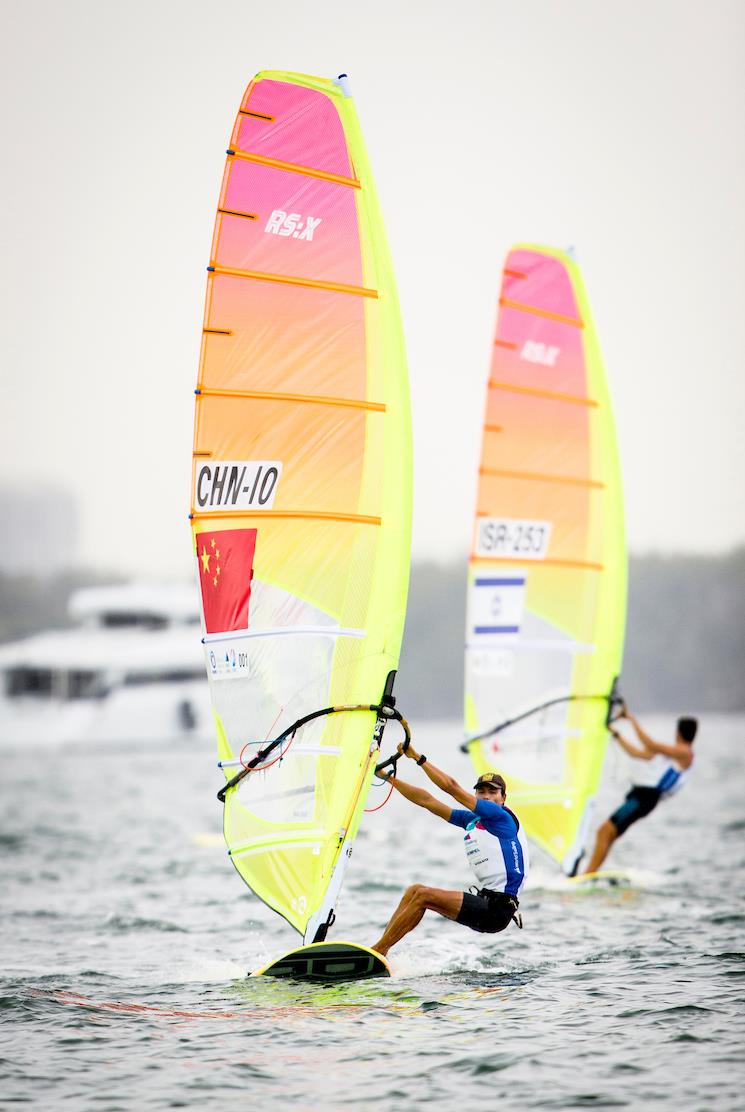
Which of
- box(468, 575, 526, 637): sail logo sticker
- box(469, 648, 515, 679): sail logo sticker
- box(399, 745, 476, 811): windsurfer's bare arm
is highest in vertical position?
box(468, 575, 526, 637): sail logo sticker

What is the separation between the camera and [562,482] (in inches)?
516

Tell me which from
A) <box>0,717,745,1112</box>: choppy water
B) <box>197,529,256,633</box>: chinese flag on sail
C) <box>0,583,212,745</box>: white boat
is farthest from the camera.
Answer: <box>0,583,212,745</box>: white boat

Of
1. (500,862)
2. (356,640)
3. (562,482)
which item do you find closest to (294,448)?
(356,640)

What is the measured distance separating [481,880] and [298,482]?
2614 millimetres

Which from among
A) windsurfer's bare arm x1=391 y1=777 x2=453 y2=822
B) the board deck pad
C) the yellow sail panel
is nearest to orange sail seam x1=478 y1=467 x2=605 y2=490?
the yellow sail panel

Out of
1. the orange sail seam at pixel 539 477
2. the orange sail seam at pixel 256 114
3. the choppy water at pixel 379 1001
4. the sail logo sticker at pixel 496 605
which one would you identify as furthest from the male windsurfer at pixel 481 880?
the orange sail seam at pixel 539 477

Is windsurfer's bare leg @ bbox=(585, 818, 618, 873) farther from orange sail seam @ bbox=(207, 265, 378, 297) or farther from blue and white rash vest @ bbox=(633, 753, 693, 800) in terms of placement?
orange sail seam @ bbox=(207, 265, 378, 297)

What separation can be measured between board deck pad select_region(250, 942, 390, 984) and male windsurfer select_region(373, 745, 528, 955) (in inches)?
5.6

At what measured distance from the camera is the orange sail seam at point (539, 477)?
12770 millimetres

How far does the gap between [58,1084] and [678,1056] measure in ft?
9.42

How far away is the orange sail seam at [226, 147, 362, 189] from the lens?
888 centimetres

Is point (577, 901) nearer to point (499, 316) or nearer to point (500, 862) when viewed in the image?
point (500, 862)

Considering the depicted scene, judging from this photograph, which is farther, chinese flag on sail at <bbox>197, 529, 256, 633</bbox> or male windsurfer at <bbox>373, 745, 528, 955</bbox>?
chinese flag on sail at <bbox>197, 529, 256, 633</bbox>

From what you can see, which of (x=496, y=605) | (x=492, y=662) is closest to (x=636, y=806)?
(x=492, y=662)
